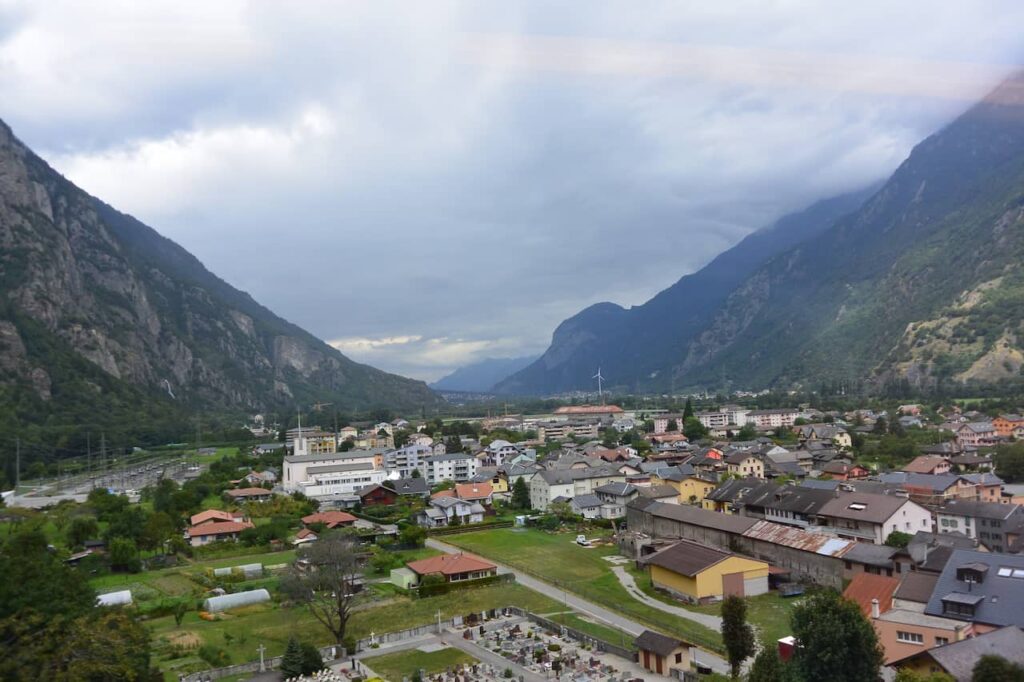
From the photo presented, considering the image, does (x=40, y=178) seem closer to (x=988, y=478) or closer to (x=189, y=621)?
(x=189, y=621)

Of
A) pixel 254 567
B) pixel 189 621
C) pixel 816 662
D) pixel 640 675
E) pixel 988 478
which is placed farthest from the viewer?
pixel 988 478

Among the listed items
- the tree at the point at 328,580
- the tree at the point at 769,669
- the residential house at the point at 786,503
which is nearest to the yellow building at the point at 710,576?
the residential house at the point at 786,503

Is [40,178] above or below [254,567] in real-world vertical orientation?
above

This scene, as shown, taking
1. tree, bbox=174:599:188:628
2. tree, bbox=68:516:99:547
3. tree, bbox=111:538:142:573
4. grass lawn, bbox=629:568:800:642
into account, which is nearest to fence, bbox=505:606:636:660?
grass lawn, bbox=629:568:800:642

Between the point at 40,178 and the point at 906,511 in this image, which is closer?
the point at 906,511

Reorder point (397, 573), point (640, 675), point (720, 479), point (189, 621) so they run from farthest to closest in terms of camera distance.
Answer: point (720, 479)
point (397, 573)
point (189, 621)
point (640, 675)

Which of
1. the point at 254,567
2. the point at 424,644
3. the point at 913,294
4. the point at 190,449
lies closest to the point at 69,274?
the point at 190,449

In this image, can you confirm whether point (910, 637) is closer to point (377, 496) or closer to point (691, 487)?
point (691, 487)
